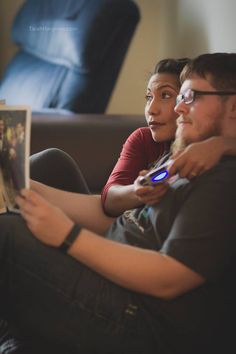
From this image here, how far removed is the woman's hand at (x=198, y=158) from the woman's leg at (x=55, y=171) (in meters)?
0.59

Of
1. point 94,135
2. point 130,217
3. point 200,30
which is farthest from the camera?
point 200,30

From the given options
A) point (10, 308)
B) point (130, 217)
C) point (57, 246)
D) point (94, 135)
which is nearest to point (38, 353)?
point (10, 308)

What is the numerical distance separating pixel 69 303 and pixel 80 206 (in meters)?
0.50

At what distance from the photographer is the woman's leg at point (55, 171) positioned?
5.31 feet

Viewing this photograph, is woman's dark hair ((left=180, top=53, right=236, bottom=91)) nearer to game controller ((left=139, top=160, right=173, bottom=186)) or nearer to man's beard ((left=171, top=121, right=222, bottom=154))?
man's beard ((left=171, top=121, right=222, bottom=154))

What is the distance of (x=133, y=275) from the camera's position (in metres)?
0.99

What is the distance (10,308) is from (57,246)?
0.17 metres

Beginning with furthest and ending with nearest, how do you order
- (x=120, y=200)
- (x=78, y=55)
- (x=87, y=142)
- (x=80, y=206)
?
(x=78, y=55)
(x=87, y=142)
(x=80, y=206)
(x=120, y=200)

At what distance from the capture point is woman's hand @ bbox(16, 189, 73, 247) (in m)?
1.03

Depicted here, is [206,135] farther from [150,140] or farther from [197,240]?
[150,140]

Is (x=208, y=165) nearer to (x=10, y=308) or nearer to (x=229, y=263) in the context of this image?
(x=229, y=263)

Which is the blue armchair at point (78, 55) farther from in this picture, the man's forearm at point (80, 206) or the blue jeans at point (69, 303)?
the blue jeans at point (69, 303)

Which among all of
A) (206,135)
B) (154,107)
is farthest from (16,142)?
(154,107)

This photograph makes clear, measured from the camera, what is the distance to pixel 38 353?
1.11 meters
